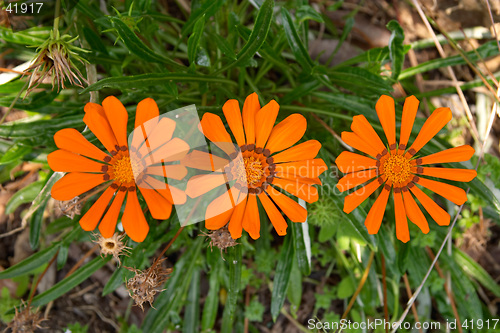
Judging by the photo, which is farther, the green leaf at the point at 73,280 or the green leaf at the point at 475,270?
the green leaf at the point at 475,270

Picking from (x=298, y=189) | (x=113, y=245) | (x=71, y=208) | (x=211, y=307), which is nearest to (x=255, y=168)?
(x=298, y=189)

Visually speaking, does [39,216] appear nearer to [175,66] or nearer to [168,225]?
[168,225]

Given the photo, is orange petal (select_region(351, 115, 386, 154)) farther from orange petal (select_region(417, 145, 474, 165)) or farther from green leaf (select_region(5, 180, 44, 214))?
green leaf (select_region(5, 180, 44, 214))

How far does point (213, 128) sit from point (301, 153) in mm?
356

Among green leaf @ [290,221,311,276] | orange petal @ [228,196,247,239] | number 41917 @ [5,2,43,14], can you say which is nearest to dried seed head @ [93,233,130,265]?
orange petal @ [228,196,247,239]

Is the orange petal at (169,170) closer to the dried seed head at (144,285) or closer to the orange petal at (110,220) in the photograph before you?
the orange petal at (110,220)

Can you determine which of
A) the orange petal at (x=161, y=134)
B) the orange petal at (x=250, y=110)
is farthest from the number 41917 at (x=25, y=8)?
the orange petal at (x=250, y=110)

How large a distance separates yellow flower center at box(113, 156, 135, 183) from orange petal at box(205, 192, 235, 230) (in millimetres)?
341

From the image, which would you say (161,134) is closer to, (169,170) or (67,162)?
(169,170)

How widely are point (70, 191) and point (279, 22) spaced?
5.12 ft

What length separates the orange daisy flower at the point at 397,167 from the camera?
1.45m

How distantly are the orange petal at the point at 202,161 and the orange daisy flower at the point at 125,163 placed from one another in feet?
0.12

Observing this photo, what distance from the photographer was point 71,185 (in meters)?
1.41

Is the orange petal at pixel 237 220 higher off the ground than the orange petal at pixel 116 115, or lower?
lower
